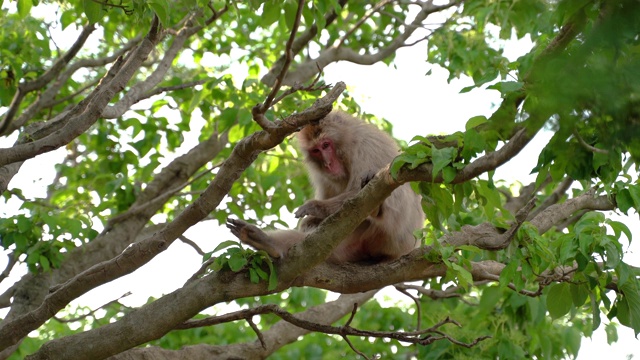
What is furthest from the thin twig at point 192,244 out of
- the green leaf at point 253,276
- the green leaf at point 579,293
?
the green leaf at point 579,293

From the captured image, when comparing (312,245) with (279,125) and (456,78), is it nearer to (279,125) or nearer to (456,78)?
(279,125)

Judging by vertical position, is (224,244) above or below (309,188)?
below

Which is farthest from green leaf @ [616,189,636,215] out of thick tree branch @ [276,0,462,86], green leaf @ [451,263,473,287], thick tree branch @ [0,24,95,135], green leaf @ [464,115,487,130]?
thick tree branch @ [276,0,462,86]

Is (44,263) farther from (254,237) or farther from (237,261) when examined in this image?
(237,261)

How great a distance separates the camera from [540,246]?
15.0 feet

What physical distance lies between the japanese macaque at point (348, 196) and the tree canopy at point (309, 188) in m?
0.20

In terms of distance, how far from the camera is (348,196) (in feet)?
18.0

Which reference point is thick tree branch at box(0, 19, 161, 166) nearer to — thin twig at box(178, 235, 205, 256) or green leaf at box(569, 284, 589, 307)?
thin twig at box(178, 235, 205, 256)

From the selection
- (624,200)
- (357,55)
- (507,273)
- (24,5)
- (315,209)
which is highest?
(357,55)

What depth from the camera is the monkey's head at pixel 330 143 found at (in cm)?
628

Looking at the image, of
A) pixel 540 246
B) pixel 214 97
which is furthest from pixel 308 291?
pixel 540 246

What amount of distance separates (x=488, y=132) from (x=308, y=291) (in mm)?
4785

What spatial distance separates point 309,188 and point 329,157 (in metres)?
2.45

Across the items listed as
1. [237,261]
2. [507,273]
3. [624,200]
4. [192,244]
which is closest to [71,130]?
[237,261]
